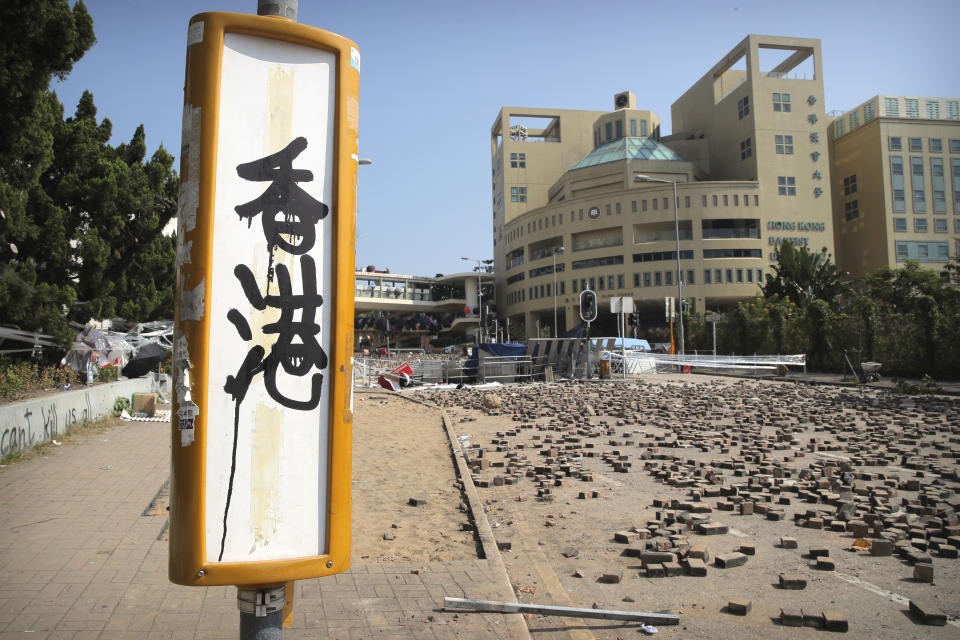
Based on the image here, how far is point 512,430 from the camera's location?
502 inches

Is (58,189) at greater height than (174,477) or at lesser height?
greater

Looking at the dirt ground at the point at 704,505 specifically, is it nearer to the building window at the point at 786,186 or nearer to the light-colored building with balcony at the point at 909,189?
the building window at the point at 786,186

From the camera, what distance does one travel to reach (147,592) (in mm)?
4109

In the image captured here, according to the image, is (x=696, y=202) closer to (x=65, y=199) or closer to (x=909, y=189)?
(x=909, y=189)

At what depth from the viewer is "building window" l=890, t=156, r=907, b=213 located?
69.4 metres

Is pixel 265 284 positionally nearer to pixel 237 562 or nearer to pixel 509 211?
pixel 237 562

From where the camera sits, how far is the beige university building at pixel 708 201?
6988 centimetres

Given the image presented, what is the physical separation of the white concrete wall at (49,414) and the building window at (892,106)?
86763 mm

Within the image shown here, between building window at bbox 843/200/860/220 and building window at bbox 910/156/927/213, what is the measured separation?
5.77 metres

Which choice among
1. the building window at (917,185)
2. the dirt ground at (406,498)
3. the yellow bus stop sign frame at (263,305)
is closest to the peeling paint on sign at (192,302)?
the yellow bus stop sign frame at (263,305)

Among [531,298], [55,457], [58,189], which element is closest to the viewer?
→ [55,457]

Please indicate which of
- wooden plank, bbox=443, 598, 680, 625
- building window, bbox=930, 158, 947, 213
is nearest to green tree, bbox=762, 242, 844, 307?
building window, bbox=930, 158, 947, 213

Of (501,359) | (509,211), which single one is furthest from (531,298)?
(501,359)

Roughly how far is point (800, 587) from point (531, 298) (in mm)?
80657
